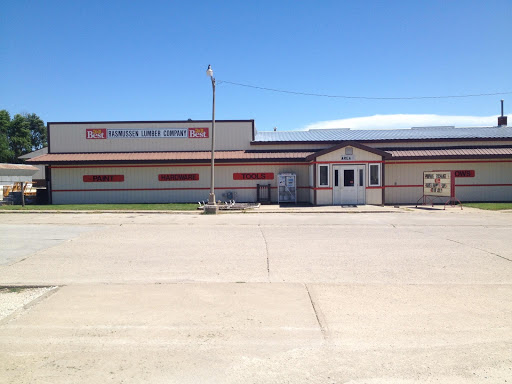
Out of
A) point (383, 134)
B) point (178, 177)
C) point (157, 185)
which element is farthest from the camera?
point (383, 134)

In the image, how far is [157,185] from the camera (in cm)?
2717

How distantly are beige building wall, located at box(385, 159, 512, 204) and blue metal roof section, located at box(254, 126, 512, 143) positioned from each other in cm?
246

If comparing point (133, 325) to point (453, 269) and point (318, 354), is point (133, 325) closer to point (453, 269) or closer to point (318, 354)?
point (318, 354)

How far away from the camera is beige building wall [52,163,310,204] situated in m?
26.8

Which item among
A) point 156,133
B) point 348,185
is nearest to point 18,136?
point 156,133

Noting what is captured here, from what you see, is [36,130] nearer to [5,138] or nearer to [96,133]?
[5,138]

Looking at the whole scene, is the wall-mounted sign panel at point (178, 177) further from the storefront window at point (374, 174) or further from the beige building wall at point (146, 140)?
the storefront window at point (374, 174)

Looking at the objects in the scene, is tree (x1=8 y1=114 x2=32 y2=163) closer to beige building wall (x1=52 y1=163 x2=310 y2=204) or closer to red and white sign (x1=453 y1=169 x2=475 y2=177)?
beige building wall (x1=52 y1=163 x2=310 y2=204)

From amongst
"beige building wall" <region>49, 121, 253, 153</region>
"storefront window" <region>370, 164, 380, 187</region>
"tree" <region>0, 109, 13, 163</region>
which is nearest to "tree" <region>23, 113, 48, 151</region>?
"tree" <region>0, 109, 13, 163</region>

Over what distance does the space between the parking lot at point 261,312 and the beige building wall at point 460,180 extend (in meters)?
15.3

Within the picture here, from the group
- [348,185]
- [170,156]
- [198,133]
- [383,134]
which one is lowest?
[348,185]

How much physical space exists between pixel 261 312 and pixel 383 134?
88.4ft

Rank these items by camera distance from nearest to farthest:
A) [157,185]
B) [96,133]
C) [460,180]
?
[460,180] < [157,185] < [96,133]

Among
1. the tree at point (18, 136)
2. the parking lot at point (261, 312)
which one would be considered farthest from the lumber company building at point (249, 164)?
the tree at point (18, 136)
